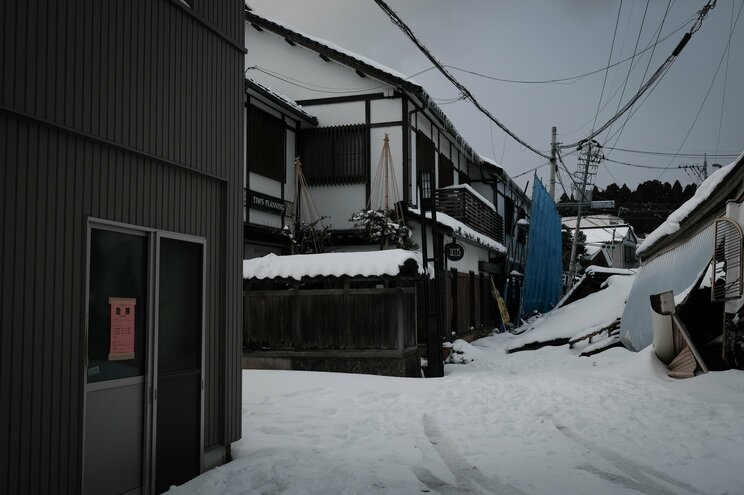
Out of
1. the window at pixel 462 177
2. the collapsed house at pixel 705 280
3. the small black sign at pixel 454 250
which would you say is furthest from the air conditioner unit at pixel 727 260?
the window at pixel 462 177

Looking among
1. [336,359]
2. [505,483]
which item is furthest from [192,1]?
[336,359]

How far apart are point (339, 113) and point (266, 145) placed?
2788 mm

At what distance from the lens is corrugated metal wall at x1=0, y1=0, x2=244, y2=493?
153 inches

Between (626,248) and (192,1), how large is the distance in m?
56.7

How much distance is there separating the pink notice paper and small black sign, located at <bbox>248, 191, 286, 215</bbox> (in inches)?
398

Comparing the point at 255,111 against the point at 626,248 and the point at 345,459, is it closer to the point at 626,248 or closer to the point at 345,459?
the point at 345,459

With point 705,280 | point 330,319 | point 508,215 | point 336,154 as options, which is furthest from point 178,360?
point 508,215

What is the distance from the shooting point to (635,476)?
18.2 feet

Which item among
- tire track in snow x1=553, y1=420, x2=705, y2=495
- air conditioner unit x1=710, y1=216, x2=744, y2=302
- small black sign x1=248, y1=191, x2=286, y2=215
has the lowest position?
tire track in snow x1=553, y1=420, x2=705, y2=495

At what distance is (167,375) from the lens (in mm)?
5270

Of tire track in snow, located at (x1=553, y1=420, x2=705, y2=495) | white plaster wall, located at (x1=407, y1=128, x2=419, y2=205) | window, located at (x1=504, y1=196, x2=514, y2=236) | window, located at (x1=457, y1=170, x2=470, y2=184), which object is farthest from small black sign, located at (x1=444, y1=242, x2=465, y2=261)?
window, located at (x1=504, y1=196, x2=514, y2=236)

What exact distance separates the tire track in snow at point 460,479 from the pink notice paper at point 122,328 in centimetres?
288

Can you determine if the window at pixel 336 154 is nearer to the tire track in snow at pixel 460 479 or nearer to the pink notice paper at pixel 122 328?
the tire track in snow at pixel 460 479

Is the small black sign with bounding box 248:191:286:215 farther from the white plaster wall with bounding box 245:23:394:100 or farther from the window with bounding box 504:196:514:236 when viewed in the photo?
the window with bounding box 504:196:514:236
